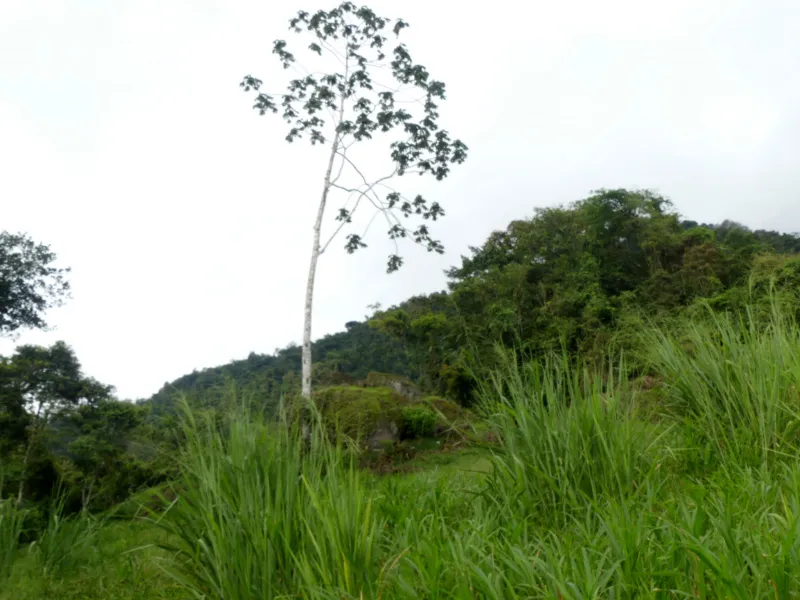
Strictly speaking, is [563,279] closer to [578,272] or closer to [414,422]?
[578,272]

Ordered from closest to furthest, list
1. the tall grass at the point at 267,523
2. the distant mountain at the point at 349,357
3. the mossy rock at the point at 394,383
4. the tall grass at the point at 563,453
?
the tall grass at the point at 267,523
the tall grass at the point at 563,453
the mossy rock at the point at 394,383
the distant mountain at the point at 349,357

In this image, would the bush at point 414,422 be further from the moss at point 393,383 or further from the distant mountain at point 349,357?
the distant mountain at point 349,357

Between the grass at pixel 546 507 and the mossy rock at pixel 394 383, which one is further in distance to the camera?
the mossy rock at pixel 394 383

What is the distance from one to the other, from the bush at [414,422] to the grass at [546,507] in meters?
11.8

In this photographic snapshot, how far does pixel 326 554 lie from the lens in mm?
2576

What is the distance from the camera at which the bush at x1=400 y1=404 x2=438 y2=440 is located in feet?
53.0

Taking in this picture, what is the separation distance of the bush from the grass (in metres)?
11.8

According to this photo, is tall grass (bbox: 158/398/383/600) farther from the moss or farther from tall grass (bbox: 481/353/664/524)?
the moss

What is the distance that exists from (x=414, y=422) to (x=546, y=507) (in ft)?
42.9

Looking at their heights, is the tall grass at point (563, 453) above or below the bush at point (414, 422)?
above

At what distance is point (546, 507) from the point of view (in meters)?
3.27

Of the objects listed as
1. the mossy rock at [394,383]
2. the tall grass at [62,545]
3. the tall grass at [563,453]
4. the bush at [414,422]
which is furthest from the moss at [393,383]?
the tall grass at [563,453]

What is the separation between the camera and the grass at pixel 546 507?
2.09 metres

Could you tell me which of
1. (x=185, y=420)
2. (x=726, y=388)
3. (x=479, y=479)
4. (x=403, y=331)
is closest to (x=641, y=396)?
(x=726, y=388)
